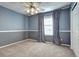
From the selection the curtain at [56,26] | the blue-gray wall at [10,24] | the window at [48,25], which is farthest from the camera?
the window at [48,25]

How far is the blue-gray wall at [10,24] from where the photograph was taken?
14.7ft

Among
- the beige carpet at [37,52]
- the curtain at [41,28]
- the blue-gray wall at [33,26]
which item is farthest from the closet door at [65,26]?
the blue-gray wall at [33,26]

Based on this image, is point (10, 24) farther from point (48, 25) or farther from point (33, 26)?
point (48, 25)

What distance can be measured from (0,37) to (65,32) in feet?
10.8

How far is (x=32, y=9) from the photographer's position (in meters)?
3.52

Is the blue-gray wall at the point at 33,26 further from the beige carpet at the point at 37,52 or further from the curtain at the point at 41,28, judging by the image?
the beige carpet at the point at 37,52

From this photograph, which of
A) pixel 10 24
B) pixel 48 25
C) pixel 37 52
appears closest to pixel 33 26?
pixel 48 25

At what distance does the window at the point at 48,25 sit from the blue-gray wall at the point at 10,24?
5.39ft

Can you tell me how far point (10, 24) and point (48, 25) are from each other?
7.73 feet

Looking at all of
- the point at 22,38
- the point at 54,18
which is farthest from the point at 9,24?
the point at 54,18

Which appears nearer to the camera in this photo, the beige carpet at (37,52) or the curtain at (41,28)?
the beige carpet at (37,52)

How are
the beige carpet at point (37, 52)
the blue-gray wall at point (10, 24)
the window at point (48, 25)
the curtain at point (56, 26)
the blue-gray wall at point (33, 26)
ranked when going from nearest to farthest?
the beige carpet at point (37, 52), the blue-gray wall at point (10, 24), the curtain at point (56, 26), the window at point (48, 25), the blue-gray wall at point (33, 26)

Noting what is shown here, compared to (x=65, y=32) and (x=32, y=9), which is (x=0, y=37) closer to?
(x=32, y=9)

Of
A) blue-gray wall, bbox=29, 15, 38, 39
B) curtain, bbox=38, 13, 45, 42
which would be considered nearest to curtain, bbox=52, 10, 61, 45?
curtain, bbox=38, 13, 45, 42
